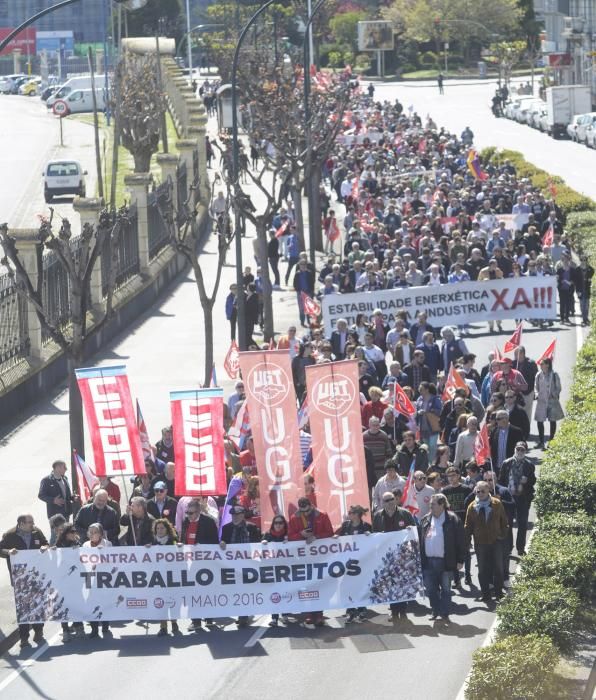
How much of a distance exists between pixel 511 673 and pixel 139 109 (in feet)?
151

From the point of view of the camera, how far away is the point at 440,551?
627 inches

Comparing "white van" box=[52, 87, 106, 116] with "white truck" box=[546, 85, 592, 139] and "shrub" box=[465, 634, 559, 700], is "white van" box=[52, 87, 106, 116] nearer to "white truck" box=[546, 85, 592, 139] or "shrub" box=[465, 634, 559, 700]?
"white truck" box=[546, 85, 592, 139]

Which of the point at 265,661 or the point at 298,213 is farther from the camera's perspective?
the point at 298,213

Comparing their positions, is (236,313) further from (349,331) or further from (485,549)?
(485,549)

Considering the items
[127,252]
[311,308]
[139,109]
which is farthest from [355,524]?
[139,109]

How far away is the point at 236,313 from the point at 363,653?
594 inches

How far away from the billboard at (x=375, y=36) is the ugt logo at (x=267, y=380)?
95.4m

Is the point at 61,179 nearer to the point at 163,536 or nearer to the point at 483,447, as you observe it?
the point at 483,447

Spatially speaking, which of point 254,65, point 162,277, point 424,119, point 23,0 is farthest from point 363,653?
point 23,0

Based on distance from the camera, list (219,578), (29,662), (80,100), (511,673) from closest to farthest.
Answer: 1. (511,673)
2. (29,662)
3. (219,578)
4. (80,100)

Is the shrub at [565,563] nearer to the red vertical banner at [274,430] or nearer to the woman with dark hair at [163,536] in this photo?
the red vertical banner at [274,430]

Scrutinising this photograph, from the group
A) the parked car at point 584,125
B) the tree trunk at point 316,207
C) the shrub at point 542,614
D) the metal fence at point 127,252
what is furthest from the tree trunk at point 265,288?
the parked car at point 584,125

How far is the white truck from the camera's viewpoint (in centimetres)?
7000

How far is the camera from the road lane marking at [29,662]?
1475 centimetres
